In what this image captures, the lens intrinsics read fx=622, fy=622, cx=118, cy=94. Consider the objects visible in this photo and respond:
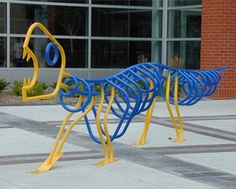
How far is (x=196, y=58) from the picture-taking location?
70.9ft

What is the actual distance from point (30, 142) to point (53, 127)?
188cm

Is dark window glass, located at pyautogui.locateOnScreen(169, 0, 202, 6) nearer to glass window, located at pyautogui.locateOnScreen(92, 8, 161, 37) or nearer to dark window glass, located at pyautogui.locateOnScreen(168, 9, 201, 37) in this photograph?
dark window glass, located at pyautogui.locateOnScreen(168, 9, 201, 37)

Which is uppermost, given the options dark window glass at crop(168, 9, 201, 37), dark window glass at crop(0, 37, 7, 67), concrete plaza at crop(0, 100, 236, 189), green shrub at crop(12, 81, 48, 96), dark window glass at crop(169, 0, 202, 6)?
dark window glass at crop(169, 0, 202, 6)

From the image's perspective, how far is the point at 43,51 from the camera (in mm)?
22031

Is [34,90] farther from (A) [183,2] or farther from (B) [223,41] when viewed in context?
(A) [183,2]

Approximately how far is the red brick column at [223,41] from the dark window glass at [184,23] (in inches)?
106

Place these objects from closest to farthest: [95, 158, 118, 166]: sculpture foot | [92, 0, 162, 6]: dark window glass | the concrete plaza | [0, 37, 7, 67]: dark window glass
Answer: the concrete plaza < [95, 158, 118, 166]: sculpture foot < [0, 37, 7, 67]: dark window glass < [92, 0, 162, 6]: dark window glass

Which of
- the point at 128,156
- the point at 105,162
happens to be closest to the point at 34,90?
the point at 128,156

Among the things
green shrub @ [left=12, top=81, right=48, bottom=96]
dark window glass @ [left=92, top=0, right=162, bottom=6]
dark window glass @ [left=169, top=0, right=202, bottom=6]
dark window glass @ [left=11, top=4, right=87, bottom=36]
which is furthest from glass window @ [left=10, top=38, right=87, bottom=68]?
dark window glass @ [left=169, top=0, right=202, bottom=6]

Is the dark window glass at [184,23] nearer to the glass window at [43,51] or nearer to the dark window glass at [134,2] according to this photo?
the dark window glass at [134,2]

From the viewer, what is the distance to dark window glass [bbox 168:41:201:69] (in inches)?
853

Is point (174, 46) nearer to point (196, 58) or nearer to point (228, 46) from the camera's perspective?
point (196, 58)

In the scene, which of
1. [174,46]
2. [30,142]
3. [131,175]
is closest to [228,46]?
[174,46]

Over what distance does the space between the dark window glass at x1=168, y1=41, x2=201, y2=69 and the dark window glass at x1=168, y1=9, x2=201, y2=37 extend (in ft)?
1.05
